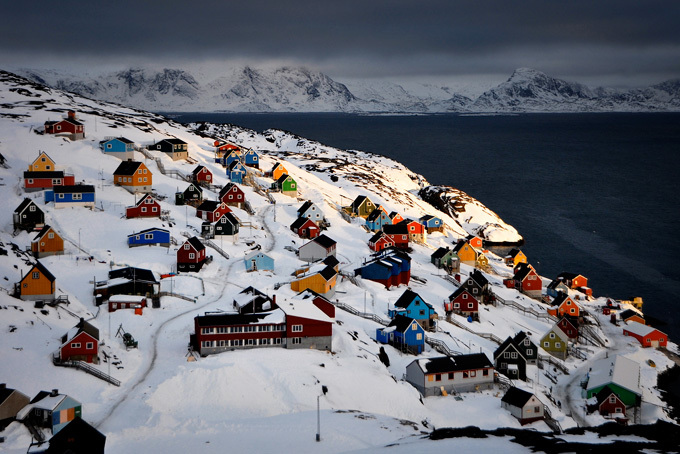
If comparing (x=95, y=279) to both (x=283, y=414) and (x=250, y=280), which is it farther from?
(x=283, y=414)

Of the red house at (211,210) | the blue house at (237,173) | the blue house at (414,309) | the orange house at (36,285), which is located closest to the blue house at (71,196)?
the red house at (211,210)

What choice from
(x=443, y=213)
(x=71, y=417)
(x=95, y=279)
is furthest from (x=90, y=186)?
(x=443, y=213)

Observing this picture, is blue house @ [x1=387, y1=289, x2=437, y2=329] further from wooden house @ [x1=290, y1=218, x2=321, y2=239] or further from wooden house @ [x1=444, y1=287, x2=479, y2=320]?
wooden house @ [x1=290, y1=218, x2=321, y2=239]

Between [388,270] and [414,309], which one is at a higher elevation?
[388,270]

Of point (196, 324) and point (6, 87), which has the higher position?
point (6, 87)

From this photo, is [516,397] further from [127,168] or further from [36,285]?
[127,168]

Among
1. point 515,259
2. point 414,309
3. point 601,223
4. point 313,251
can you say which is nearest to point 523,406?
point 414,309
